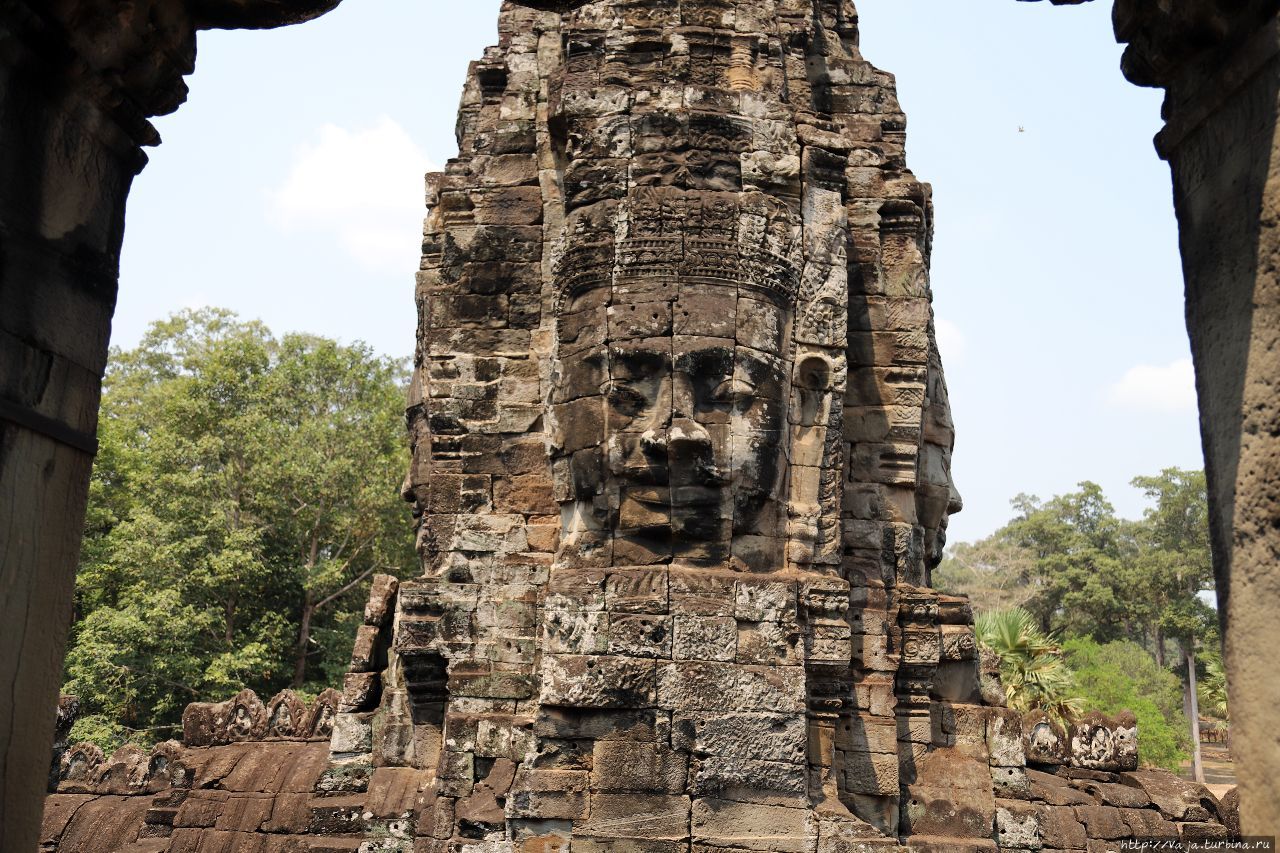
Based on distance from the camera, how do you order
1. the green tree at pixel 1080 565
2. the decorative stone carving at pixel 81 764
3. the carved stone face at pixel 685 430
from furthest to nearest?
the green tree at pixel 1080 565
the decorative stone carving at pixel 81 764
the carved stone face at pixel 685 430

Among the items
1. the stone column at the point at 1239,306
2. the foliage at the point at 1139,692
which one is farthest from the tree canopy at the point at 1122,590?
the stone column at the point at 1239,306

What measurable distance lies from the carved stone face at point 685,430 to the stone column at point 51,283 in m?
3.96

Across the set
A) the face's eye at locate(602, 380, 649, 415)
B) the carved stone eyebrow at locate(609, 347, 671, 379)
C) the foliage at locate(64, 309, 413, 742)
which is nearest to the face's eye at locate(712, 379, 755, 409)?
the carved stone eyebrow at locate(609, 347, 671, 379)

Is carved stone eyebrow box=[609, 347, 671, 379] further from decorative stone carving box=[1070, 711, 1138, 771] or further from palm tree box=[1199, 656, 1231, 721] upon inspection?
palm tree box=[1199, 656, 1231, 721]

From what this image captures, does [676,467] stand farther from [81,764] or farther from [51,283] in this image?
[81,764]

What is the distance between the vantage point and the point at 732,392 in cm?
714

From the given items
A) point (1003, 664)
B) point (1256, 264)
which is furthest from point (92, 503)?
point (1256, 264)

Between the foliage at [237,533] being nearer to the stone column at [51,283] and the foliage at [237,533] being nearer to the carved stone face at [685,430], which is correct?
the carved stone face at [685,430]

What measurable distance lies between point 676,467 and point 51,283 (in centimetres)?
432

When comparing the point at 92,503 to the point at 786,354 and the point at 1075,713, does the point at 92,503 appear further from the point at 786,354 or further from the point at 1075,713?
the point at 786,354

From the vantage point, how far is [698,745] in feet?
21.7

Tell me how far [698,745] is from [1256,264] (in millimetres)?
4553

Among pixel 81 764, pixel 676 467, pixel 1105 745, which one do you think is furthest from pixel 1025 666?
pixel 81 764

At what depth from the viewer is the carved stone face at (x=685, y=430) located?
7.05 meters
